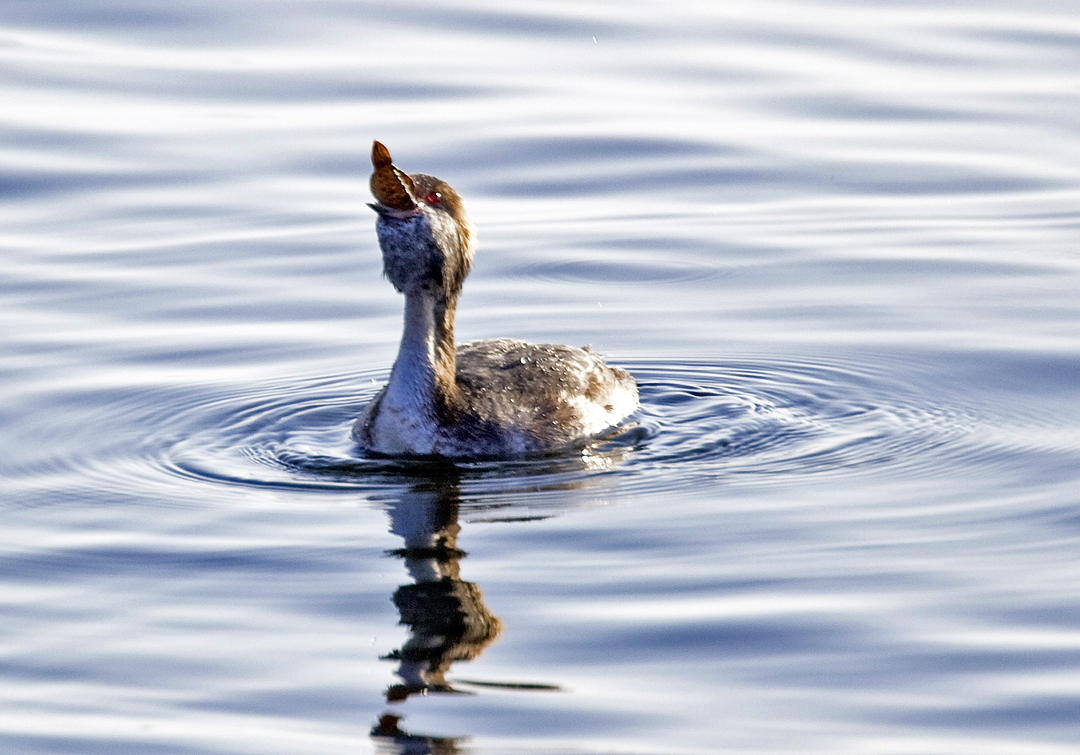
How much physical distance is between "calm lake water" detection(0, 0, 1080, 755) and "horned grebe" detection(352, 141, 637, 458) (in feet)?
0.90

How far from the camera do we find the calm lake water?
7.25 m

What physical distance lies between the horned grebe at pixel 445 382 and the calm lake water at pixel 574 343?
0.27m

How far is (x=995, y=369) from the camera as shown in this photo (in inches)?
469

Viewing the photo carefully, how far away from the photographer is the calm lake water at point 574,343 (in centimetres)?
725

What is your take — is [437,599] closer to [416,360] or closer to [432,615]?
[432,615]

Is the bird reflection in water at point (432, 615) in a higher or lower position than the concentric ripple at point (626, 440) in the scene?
lower

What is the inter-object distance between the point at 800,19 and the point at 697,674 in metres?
15.1

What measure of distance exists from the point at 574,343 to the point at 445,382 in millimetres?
2380

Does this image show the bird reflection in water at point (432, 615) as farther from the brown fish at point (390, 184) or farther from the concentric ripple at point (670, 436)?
the brown fish at point (390, 184)

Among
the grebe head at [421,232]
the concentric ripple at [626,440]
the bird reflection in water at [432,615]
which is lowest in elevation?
the bird reflection in water at [432,615]

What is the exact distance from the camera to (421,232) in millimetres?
10531

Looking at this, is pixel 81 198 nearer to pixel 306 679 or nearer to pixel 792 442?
pixel 792 442

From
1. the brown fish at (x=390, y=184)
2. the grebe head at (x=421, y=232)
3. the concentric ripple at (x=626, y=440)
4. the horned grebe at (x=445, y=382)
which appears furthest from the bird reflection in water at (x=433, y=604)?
the brown fish at (x=390, y=184)

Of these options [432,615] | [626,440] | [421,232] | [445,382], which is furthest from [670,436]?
[432,615]
